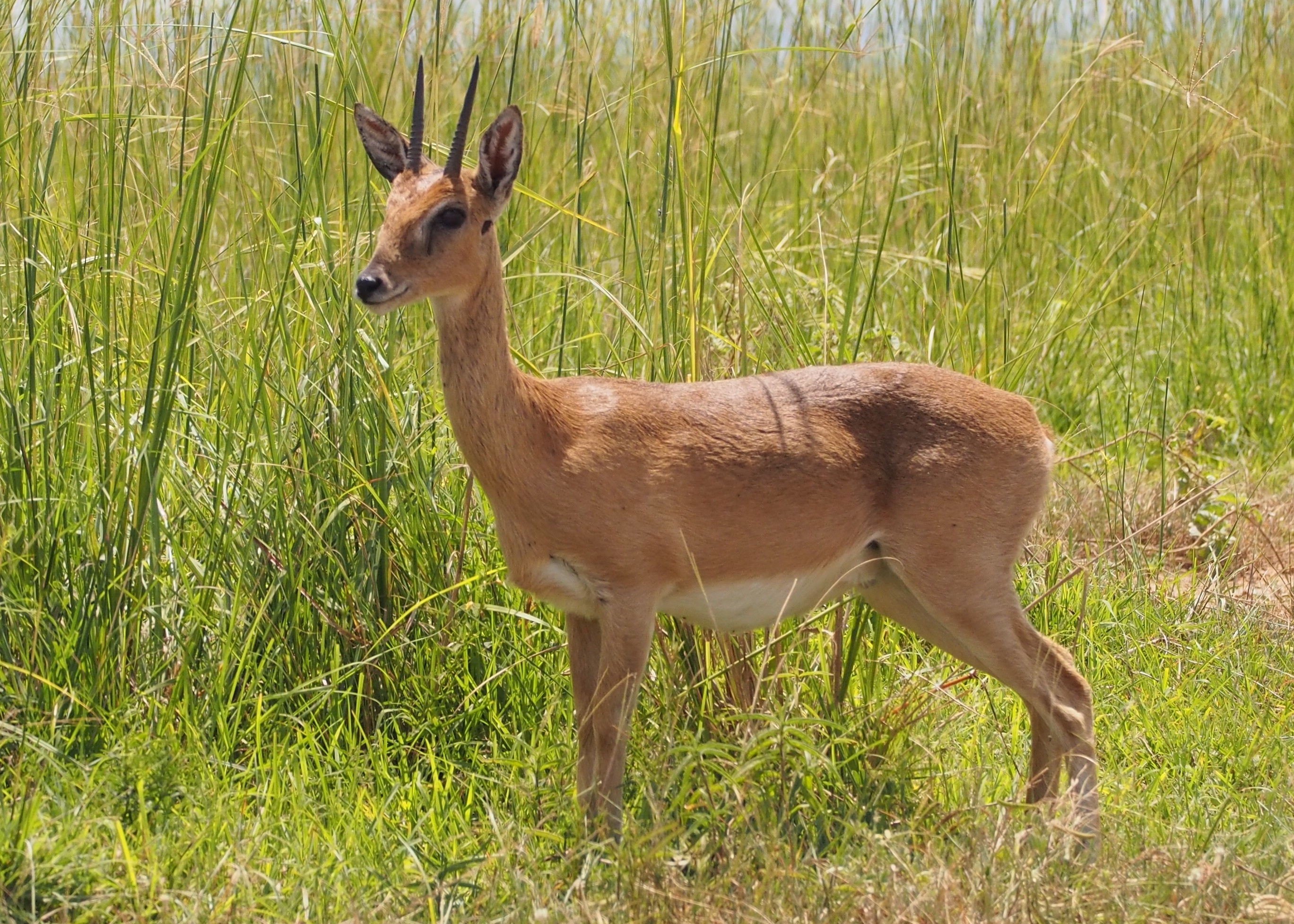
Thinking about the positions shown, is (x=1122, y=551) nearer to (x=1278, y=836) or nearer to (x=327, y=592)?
(x=1278, y=836)

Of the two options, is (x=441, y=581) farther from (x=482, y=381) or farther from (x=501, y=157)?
(x=501, y=157)

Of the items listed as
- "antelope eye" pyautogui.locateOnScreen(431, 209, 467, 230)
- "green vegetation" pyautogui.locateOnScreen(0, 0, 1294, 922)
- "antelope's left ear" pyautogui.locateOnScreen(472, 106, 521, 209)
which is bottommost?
"green vegetation" pyautogui.locateOnScreen(0, 0, 1294, 922)

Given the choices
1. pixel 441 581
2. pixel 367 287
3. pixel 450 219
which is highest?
pixel 450 219

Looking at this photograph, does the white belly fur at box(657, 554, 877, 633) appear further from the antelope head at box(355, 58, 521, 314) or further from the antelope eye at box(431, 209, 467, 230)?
the antelope eye at box(431, 209, 467, 230)

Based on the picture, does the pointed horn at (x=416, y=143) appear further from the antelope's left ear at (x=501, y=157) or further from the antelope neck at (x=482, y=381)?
the antelope neck at (x=482, y=381)

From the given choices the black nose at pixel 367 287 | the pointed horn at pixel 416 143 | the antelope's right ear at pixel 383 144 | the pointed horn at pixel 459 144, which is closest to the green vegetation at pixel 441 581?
the antelope's right ear at pixel 383 144

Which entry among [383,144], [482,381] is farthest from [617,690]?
[383,144]

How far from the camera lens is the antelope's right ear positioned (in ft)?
12.2

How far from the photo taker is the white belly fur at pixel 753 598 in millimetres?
3740

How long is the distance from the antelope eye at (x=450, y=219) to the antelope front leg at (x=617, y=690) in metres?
0.97

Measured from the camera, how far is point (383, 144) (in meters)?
3.75

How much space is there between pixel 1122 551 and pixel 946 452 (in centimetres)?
164

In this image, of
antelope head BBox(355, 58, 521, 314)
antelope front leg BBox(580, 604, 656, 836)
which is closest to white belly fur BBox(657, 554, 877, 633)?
antelope front leg BBox(580, 604, 656, 836)

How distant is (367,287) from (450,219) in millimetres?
302
